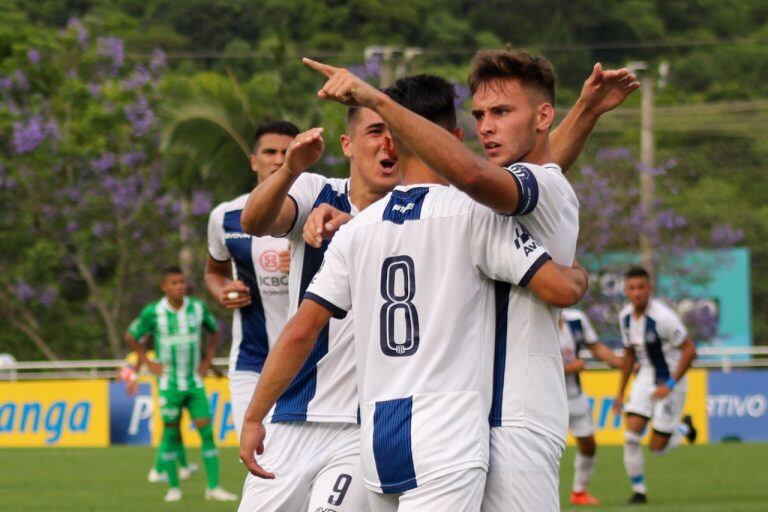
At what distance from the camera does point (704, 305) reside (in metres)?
33.9

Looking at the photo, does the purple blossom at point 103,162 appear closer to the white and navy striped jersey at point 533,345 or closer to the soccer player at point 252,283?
the soccer player at point 252,283

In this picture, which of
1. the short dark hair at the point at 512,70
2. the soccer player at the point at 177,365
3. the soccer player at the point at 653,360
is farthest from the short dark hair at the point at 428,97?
the soccer player at the point at 653,360

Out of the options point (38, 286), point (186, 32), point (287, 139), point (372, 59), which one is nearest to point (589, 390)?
point (372, 59)

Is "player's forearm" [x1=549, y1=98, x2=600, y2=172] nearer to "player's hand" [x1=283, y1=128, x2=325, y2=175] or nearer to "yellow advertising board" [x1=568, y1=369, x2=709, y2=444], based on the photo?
"player's hand" [x1=283, y1=128, x2=325, y2=175]

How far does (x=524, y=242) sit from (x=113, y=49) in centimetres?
2991

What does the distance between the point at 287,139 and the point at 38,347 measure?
79.0 feet

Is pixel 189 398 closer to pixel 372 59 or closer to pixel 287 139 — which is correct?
pixel 287 139

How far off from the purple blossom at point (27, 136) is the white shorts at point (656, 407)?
17286 mm

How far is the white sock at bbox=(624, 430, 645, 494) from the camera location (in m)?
14.5

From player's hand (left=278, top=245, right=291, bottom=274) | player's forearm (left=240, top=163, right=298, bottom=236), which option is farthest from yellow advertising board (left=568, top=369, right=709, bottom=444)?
player's forearm (left=240, top=163, right=298, bottom=236)

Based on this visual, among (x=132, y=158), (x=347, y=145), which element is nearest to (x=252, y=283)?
(x=347, y=145)

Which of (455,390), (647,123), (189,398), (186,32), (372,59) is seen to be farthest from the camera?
(186,32)

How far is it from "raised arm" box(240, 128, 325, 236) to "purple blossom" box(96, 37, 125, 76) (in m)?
28.0

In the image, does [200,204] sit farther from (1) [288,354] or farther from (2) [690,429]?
(1) [288,354]
